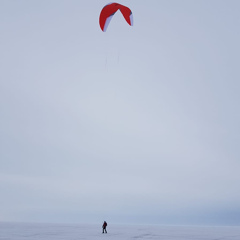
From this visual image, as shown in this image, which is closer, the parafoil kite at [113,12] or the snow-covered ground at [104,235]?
the parafoil kite at [113,12]

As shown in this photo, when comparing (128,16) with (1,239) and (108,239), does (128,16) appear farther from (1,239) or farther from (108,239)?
(1,239)

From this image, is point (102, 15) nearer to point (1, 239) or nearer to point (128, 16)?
point (128, 16)

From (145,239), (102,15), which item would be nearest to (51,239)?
(145,239)

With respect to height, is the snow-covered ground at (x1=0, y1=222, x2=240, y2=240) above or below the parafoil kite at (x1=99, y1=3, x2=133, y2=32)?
below

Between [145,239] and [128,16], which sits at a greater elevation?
[128,16]

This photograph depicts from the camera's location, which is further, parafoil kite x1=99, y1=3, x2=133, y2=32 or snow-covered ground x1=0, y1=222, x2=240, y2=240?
snow-covered ground x1=0, y1=222, x2=240, y2=240

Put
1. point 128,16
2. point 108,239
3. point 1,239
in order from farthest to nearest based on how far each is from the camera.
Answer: point 128,16 < point 108,239 < point 1,239

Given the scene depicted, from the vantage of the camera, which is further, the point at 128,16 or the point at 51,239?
the point at 128,16

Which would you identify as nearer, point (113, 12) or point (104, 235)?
point (113, 12)

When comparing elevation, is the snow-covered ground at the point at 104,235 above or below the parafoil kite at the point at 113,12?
below

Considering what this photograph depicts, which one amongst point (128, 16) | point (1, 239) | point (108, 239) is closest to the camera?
point (1, 239)

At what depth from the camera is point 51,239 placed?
20422 millimetres

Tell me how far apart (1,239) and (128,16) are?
1710 centimetres

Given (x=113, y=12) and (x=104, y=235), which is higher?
(x=113, y=12)
